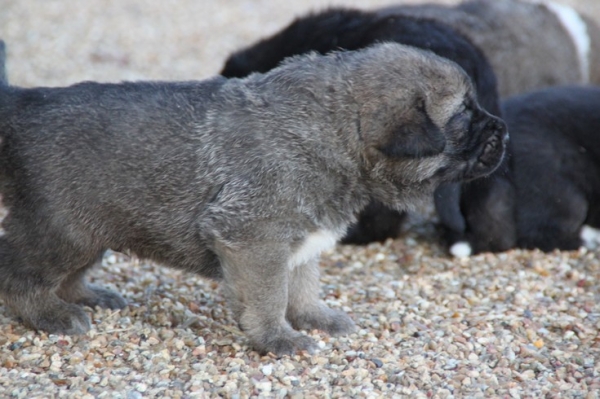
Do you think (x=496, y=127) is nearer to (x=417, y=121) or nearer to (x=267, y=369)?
(x=417, y=121)

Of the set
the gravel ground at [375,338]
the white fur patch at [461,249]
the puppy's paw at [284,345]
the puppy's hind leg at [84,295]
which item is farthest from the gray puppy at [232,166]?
the white fur patch at [461,249]

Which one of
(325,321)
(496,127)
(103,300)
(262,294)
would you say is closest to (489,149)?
(496,127)

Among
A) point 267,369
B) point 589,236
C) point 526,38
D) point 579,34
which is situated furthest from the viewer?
point 579,34

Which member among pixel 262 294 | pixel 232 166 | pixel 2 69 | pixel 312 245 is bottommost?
pixel 262 294

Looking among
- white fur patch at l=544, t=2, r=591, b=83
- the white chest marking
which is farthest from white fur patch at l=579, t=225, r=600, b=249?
white fur patch at l=544, t=2, r=591, b=83

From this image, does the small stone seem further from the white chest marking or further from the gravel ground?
the white chest marking

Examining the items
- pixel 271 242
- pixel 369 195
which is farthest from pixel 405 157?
pixel 271 242
